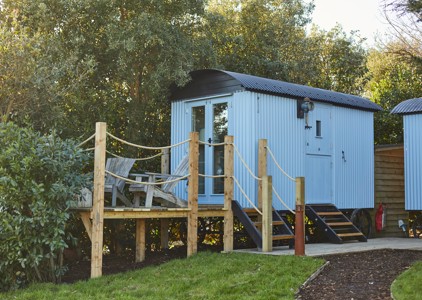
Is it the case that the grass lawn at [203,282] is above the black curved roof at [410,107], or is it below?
below

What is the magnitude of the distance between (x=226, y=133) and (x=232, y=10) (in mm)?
7173

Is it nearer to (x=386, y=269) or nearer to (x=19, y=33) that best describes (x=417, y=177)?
(x=386, y=269)

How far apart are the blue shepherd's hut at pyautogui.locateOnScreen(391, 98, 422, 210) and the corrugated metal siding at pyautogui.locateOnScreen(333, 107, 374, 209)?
2.83 ft

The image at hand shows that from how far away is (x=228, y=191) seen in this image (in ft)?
30.9

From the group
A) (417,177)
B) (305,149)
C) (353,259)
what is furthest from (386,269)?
(417,177)

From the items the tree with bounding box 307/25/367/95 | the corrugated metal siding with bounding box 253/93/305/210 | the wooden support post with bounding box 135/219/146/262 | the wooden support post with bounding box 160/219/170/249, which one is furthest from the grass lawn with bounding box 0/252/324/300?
the tree with bounding box 307/25/367/95

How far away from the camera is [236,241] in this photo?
39.6 ft

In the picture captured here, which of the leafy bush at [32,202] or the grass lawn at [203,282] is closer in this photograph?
the grass lawn at [203,282]

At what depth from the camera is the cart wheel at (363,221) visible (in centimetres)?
1248

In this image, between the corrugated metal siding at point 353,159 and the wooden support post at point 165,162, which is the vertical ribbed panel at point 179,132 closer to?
the wooden support post at point 165,162

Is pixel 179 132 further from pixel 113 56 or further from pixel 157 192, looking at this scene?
pixel 157 192

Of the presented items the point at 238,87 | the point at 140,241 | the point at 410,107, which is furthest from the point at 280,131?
the point at 140,241

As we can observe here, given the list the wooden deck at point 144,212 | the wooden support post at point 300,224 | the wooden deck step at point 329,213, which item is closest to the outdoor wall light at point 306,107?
the wooden deck step at point 329,213

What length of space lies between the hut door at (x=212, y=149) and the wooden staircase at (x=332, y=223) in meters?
1.77
